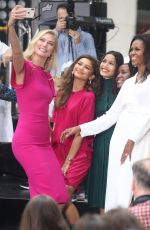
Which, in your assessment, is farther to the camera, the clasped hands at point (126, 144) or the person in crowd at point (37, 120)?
the clasped hands at point (126, 144)

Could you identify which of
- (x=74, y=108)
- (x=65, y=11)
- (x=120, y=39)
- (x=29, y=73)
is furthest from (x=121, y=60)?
(x=120, y=39)

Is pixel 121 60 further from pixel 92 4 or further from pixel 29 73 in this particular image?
pixel 92 4

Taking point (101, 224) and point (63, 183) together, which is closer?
point (101, 224)

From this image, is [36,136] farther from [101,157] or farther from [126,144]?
[101,157]

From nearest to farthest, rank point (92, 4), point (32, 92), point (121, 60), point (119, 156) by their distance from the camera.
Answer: point (32, 92) < point (119, 156) < point (121, 60) < point (92, 4)

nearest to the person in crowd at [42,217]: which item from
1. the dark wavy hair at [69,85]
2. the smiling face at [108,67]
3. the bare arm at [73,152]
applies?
the bare arm at [73,152]

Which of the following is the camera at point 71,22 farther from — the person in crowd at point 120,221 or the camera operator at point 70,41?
the person in crowd at point 120,221

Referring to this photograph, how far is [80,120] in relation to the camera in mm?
6816

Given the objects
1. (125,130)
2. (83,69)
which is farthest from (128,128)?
(83,69)

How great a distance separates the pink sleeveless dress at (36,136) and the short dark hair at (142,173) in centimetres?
151

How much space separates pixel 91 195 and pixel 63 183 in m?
0.83

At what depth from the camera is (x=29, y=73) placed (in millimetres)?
6008

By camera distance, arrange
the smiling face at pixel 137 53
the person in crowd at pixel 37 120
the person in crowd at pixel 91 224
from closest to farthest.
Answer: the person in crowd at pixel 91 224
the person in crowd at pixel 37 120
the smiling face at pixel 137 53

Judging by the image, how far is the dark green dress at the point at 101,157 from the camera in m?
6.91
